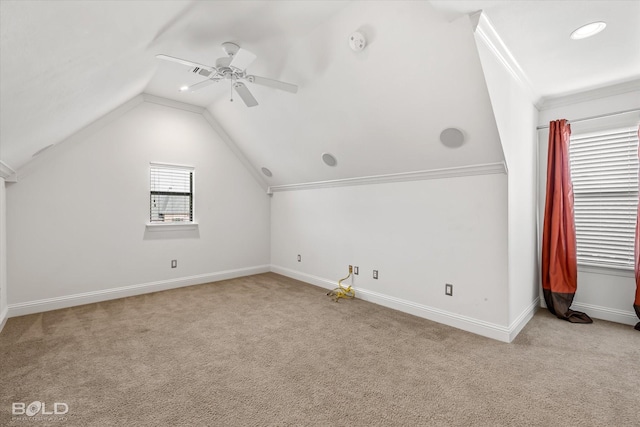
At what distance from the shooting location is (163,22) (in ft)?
6.61

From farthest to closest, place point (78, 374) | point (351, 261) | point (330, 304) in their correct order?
point (351, 261)
point (330, 304)
point (78, 374)

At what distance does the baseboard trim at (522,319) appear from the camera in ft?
9.47

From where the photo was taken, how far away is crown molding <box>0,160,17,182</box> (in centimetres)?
285

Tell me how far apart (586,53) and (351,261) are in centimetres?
322

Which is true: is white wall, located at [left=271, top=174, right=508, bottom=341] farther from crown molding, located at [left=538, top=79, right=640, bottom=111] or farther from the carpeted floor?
crown molding, located at [left=538, top=79, right=640, bottom=111]

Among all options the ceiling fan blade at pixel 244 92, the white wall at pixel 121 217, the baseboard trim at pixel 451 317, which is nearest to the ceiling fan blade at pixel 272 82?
the ceiling fan blade at pixel 244 92

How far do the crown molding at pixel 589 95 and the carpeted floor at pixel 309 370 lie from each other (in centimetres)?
246

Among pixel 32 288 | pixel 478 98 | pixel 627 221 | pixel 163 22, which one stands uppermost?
pixel 163 22

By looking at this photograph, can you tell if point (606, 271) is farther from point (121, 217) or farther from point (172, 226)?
point (121, 217)

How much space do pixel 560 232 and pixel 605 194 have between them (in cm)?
62

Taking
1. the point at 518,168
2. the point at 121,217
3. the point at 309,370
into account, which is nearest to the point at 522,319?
the point at 518,168

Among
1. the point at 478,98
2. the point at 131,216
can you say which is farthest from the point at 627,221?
the point at 131,216

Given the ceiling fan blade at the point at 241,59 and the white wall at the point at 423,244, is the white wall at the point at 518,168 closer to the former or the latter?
the white wall at the point at 423,244

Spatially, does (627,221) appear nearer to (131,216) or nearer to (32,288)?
(131,216)
